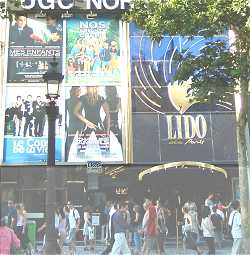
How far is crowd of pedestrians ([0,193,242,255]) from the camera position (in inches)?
631

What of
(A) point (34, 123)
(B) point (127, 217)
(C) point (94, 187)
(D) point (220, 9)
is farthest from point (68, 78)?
(D) point (220, 9)

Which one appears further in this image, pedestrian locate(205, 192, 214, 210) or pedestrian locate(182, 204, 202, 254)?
Result: pedestrian locate(205, 192, 214, 210)

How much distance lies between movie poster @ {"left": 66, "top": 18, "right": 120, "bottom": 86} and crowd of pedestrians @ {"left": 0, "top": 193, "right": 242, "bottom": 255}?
14.1 feet

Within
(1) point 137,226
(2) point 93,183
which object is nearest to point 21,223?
(2) point 93,183

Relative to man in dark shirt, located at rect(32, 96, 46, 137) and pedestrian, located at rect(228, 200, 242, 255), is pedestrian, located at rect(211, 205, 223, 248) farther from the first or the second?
man in dark shirt, located at rect(32, 96, 46, 137)

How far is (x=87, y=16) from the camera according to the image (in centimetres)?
1861

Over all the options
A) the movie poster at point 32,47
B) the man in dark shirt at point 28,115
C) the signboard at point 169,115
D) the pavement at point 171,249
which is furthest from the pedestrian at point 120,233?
the movie poster at point 32,47

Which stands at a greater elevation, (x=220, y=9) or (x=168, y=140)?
(x=220, y=9)

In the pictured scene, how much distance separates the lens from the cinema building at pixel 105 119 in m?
17.2

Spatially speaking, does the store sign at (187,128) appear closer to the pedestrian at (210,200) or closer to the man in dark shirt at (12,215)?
the pedestrian at (210,200)

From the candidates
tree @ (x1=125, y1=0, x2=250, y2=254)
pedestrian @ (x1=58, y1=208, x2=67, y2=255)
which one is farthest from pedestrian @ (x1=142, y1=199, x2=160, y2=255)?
tree @ (x1=125, y1=0, x2=250, y2=254)

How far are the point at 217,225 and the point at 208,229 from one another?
15.9 inches

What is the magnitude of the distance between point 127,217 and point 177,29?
707cm

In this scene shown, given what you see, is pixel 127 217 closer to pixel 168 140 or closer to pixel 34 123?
pixel 168 140
